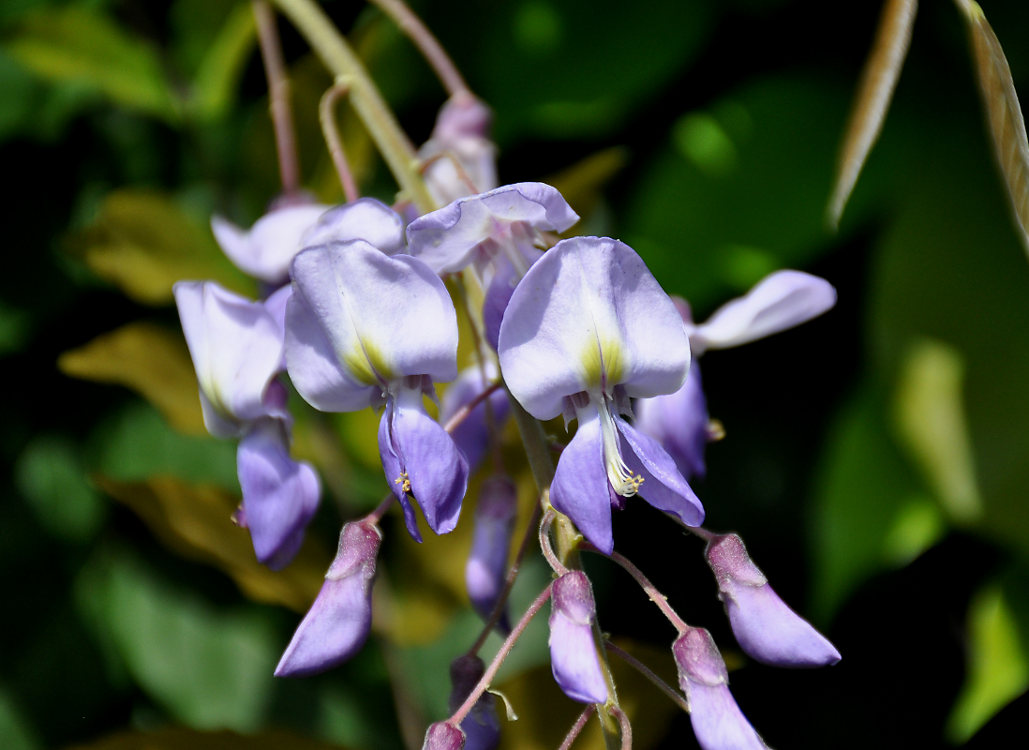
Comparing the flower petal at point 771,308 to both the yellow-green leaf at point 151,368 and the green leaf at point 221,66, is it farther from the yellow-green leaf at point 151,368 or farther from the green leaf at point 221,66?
the green leaf at point 221,66

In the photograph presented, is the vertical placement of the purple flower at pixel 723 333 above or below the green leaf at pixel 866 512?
above

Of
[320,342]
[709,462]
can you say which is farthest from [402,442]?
[709,462]

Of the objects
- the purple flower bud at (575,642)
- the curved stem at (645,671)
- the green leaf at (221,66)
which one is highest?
the green leaf at (221,66)

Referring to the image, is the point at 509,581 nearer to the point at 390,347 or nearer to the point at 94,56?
the point at 390,347

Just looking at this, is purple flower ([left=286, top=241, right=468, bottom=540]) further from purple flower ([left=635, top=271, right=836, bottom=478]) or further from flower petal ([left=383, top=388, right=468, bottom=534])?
purple flower ([left=635, top=271, right=836, bottom=478])

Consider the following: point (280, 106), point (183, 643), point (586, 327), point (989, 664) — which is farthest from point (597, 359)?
point (183, 643)

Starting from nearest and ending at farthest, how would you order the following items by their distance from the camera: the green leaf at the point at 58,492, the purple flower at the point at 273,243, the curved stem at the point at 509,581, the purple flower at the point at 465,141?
the curved stem at the point at 509,581, the purple flower at the point at 273,243, the purple flower at the point at 465,141, the green leaf at the point at 58,492

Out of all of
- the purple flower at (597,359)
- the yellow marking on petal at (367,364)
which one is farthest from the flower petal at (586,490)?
the yellow marking on petal at (367,364)

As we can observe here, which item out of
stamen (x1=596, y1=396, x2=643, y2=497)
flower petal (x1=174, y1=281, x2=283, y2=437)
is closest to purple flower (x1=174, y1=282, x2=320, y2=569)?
flower petal (x1=174, y1=281, x2=283, y2=437)

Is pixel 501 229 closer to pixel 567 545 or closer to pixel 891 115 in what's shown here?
pixel 567 545
